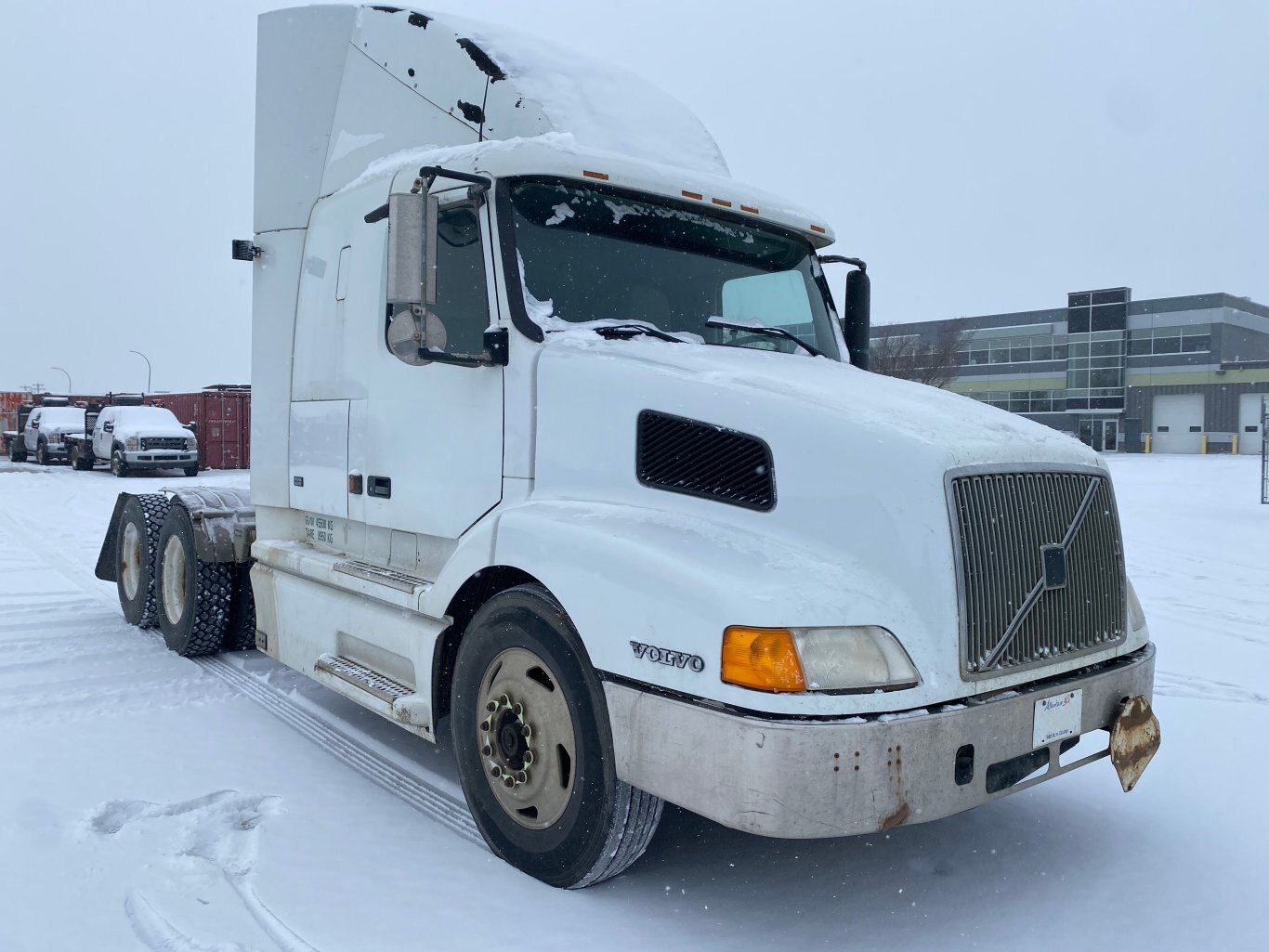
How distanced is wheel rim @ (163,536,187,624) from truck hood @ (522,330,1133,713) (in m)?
4.62

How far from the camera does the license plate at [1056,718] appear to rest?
3354 mm

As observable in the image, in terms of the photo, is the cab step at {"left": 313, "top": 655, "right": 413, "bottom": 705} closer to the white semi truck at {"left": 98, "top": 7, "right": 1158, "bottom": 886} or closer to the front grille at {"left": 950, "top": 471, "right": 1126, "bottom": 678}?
the white semi truck at {"left": 98, "top": 7, "right": 1158, "bottom": 886}

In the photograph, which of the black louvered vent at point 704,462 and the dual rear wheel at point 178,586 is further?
the dual rear wheel at point 178,586

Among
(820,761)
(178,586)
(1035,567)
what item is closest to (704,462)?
(820,761)

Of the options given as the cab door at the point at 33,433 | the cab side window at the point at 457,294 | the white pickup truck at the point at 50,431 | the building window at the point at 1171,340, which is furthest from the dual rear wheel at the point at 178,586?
the building window at the point at 1171,340

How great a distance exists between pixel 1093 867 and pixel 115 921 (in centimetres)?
357

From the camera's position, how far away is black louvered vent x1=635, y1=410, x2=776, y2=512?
11.0 ft

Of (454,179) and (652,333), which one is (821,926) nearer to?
(652,333)

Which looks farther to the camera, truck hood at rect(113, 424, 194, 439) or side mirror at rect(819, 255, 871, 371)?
truck hood at rect(113, 424, 194, 439)

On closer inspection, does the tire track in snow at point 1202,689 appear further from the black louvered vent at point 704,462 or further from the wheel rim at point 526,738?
the wheel rim at point 526,738

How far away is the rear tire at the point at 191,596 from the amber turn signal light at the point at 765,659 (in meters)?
5.01

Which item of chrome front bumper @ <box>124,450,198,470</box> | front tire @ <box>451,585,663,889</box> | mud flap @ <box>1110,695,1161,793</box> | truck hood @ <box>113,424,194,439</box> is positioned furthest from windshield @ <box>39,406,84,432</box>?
mud flap @ <box>1110,695,1161,793</box>

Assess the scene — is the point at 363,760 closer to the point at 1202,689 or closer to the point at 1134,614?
the point at 1134,614

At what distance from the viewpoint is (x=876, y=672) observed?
3023 millimetres
